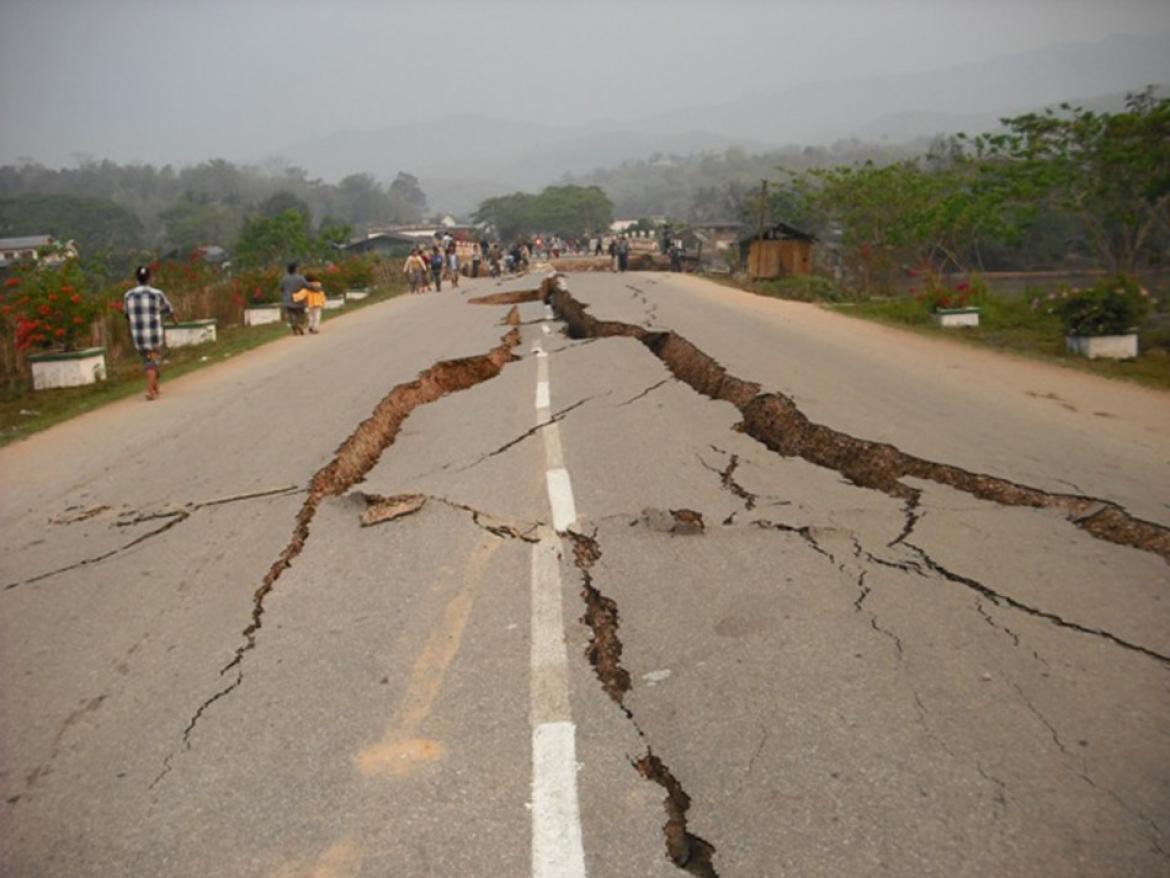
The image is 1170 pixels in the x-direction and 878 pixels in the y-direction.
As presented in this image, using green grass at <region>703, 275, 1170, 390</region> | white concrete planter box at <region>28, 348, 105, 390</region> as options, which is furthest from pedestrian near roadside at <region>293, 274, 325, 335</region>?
green grass at <region>703, 275, 1170, 390</region>

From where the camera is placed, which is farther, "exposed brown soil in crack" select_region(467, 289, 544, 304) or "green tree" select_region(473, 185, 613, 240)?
"green tree" select_region(473, 185, 613, 240)

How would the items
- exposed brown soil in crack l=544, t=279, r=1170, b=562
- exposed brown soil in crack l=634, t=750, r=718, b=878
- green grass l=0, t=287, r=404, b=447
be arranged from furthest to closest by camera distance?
green grass l=0, t=287, r=404, b=447
exposed brown soil in crack l=544, t=279, r=1170, b=562
exposed brown soil in crack l=634, t=750, r=718, b=878

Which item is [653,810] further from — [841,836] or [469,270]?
[469,270]

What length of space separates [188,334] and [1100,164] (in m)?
20.0

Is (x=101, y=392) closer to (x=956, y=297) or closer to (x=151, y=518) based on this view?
(x=151, y=518)

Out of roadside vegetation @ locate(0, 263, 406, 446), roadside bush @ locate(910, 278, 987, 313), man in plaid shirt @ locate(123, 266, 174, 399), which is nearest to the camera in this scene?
man in plaid shirt @ locate(123, 266, 174, 399)

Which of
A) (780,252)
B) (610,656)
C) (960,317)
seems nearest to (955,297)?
(960,317)

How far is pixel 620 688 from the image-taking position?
3291 mm

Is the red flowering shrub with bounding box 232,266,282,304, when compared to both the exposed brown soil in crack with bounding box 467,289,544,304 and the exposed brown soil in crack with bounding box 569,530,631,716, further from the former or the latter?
the exposed brown soil in crack with bounding box 569,530,631,716

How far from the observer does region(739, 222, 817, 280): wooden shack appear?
3469 cm

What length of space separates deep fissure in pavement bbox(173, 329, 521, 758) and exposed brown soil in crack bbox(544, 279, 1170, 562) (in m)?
2.82

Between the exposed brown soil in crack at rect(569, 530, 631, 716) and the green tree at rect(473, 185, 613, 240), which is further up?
the green tree at rect(473, 185, 613, 240)

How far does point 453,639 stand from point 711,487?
2.49 metres

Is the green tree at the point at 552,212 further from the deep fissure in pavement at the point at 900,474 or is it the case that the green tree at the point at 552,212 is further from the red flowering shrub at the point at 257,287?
the deep fissure in pavement at the point at 900,474
